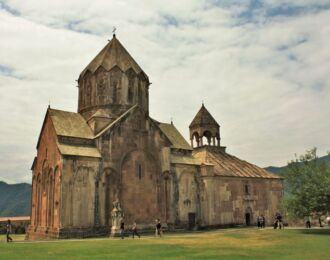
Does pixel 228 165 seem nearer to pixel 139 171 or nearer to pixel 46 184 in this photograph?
pixel 139 171

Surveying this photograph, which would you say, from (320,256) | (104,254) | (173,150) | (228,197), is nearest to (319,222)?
Result: (228,197)

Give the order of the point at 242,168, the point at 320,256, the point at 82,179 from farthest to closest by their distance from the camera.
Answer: the point at 242,168, the point at 82,179, the point at 320,256

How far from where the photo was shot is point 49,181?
105ft

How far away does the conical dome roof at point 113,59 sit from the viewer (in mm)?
38031

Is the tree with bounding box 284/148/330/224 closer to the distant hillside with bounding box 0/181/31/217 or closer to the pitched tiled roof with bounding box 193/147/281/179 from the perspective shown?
the pitched tiled roof with bounding box 193/147/281/179

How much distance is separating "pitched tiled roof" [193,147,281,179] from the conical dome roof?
503 inches

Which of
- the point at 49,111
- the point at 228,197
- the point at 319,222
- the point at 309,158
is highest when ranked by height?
the point at 49,111

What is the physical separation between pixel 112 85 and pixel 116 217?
14743mm

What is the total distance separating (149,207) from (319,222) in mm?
18274

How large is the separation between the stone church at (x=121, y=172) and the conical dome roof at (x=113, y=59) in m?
0.11

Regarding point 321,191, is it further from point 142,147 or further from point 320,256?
point 142,147

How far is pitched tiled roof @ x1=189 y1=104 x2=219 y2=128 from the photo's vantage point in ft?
159

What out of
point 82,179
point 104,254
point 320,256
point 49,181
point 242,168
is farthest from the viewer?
point 242,168

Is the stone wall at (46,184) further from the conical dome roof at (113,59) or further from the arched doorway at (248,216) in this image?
the arched doorway at (248,216)
